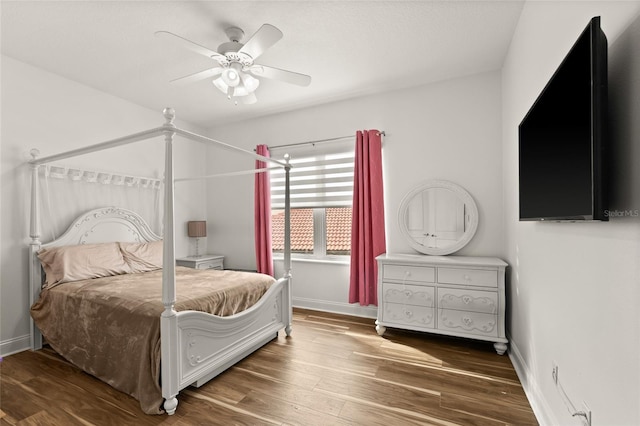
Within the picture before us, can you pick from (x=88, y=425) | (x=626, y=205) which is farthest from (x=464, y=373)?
(x=88, y=425)

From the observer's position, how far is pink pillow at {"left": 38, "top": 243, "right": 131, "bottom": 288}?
2664mm

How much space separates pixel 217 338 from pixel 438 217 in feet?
8.04

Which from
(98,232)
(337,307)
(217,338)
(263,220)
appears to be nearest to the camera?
(217,338)

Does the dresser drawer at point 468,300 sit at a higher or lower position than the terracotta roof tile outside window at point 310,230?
lower

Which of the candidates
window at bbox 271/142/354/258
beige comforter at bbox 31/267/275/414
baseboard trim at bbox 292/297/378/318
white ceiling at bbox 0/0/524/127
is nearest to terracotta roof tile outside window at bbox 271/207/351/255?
window at bbox 271/142/354/258

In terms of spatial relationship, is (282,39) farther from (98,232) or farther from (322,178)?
(98,232)

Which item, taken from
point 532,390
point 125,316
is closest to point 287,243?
point 125,316

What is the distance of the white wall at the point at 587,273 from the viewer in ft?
3.00

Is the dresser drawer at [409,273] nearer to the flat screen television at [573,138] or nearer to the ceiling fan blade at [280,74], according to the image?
the flat screen television at [573,138]

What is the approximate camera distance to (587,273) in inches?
46.5

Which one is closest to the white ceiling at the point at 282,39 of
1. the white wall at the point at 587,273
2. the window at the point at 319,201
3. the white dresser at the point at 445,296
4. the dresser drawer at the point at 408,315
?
the white wall at the point at 587,273

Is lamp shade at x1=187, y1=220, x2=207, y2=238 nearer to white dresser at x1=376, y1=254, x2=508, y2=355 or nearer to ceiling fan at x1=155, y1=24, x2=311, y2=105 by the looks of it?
ceiling fan at x1=155, y1=24, x2=311, y2=105

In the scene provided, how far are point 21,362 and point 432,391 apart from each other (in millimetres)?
3350

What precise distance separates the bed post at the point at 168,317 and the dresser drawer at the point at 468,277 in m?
2.28
